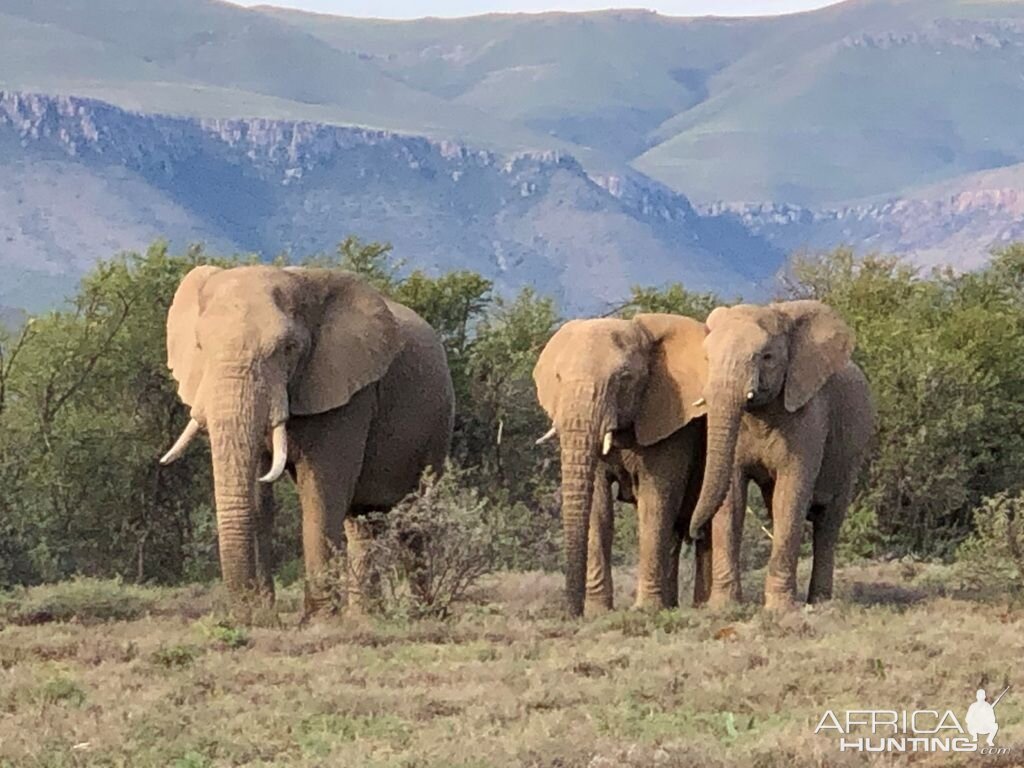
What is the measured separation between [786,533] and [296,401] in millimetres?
4092

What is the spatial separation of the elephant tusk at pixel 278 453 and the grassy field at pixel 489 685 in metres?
1.00

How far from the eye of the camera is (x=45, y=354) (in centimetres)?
2380

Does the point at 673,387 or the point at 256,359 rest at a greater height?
the point at 256,359

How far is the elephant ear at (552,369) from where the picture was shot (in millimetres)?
15359

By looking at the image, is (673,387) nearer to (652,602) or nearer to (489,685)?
(652,602)

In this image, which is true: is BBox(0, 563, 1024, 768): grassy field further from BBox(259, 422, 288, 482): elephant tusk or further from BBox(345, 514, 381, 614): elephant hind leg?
BBox(259, 422, 288, 482): elephant tusk

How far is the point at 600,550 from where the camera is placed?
15664 mm

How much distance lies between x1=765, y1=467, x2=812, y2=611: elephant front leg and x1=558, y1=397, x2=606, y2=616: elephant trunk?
1569mm

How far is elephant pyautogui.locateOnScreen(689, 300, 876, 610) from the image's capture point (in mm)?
14938

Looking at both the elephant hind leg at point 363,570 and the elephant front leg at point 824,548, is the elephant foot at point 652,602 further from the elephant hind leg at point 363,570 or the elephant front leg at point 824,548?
the elephant hind leg at point 363,570

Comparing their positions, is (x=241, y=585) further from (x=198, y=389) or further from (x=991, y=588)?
(x=991, y=588)

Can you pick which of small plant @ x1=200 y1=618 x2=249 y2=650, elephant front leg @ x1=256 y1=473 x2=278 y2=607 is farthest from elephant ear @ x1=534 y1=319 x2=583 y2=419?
small plant @ x1=200 y1=618 x2=249 y2=650

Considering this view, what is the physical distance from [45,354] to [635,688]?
14776 mm

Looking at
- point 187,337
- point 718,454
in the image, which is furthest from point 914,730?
point 187,337
